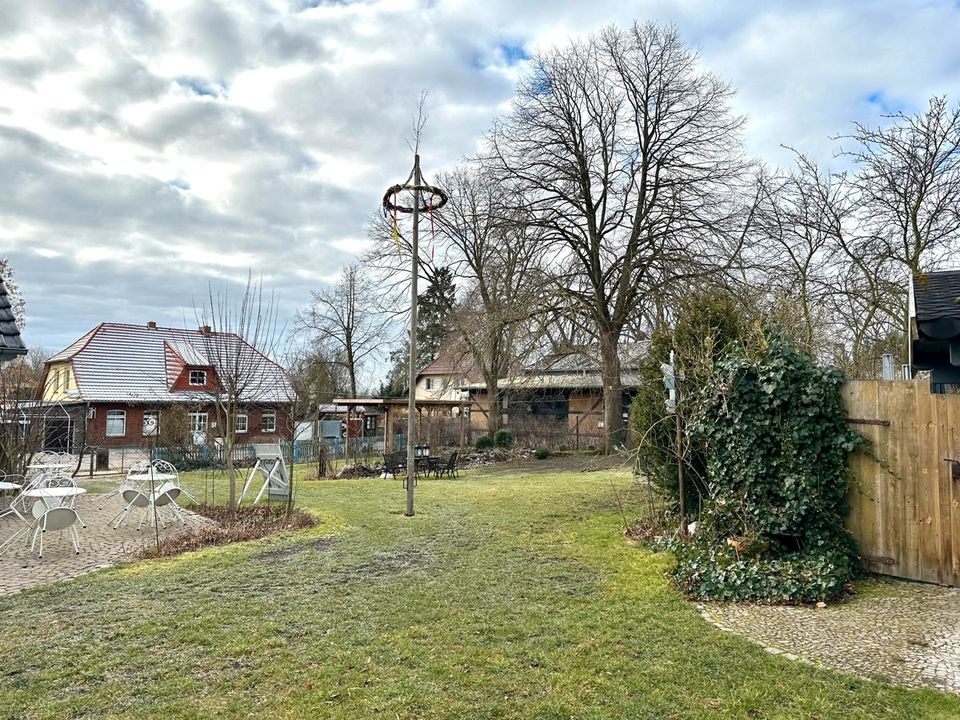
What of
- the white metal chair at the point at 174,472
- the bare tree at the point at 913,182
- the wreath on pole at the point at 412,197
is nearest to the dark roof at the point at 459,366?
the white metal chair at the point at 174,472

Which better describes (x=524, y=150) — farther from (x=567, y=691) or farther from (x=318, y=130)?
(x=567, y=691)

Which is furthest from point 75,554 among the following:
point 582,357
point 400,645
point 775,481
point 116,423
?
point 116,423

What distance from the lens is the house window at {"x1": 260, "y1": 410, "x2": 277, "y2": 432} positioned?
3089 centimetres

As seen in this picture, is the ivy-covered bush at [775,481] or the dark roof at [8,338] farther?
the dark roof at [8,338]

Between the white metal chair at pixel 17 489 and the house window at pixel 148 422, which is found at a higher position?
the house window at pixel 148 422

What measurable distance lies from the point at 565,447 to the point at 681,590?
17.7 m

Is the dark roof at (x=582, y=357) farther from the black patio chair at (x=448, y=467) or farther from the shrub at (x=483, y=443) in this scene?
the black patio chair at (x=448, y=467)

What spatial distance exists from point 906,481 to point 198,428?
26650mm

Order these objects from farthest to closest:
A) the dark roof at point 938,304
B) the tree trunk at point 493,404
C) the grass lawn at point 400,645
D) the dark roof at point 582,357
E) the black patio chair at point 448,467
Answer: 1. the tree trunk at point 493,404
2. the dark roof at point 582,357
3. the black patio chair at point 448,467
4. the dark roof at point 938,304
5. the grass lawn at point 400,645

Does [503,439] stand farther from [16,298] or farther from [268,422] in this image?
[16,298]

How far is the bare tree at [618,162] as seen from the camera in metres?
18.7

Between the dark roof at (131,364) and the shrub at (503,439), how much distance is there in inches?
389

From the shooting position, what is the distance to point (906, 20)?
25.8 ft

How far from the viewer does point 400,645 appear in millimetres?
3963
